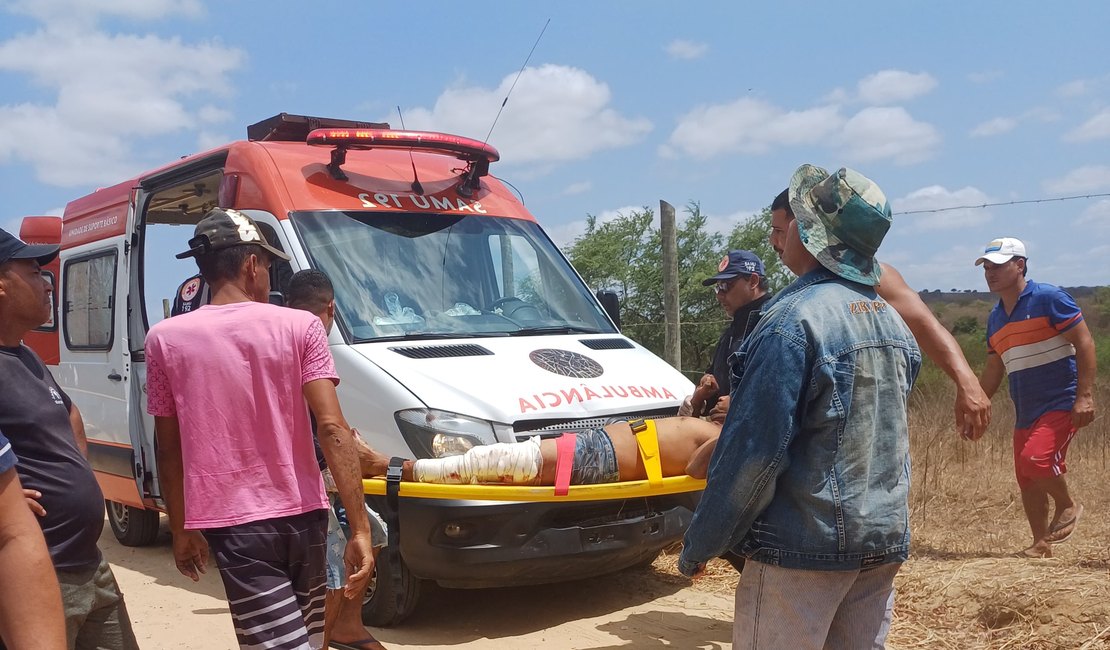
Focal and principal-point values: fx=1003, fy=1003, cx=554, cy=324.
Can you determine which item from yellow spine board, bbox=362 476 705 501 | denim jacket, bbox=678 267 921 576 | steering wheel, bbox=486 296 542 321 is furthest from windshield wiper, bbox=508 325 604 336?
denim jacket, bbox=678 267 921 576

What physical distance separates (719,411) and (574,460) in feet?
2.71

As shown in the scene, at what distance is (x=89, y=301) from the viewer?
7551mm

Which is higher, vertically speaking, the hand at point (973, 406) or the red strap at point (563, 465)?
the hand at point (973, 406)

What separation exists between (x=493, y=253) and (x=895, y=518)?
399cm

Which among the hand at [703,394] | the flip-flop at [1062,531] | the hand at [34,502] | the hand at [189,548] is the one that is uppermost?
the hand at [703,394]

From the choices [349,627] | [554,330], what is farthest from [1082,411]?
[349,627]

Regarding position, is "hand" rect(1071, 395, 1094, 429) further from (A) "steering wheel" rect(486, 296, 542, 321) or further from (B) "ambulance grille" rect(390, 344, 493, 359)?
(B) "ambulance grille" rect(390, 344, 493, 359)

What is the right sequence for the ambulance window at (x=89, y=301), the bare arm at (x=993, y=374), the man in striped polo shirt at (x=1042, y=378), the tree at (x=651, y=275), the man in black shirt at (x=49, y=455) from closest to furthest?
the man in black shirt at (x=49, y=455), the man in striped polo shirt at (x=1042, y=378), the bare arm at (x=993, y=374), the ambulance window at (x=89, y=301), the tree at (x=651, y=275)

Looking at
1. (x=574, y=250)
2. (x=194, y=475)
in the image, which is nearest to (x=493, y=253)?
(x=194, y=475)

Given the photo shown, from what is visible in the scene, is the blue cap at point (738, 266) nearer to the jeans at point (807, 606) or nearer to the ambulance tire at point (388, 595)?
the ambulance tire at point (388, 595)

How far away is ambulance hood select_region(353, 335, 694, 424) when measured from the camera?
4.92 m

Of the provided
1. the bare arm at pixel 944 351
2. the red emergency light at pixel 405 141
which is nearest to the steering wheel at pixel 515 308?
the red emergency light at pixel 405 141

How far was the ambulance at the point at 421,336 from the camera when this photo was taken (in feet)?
15.9

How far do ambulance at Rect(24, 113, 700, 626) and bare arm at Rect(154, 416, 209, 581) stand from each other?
1409 millimetres
